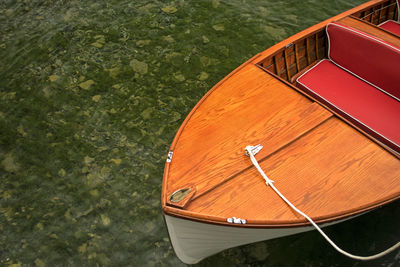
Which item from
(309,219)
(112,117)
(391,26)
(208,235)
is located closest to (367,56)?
(391,26)

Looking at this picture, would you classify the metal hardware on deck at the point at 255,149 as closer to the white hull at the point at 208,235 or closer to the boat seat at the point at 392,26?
the white hull at the point at 208,235

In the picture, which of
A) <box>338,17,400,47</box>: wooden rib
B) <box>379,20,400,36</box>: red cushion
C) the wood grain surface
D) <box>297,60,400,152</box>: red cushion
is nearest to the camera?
the wood grain surface

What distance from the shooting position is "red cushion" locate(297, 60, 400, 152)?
3152 millimetres

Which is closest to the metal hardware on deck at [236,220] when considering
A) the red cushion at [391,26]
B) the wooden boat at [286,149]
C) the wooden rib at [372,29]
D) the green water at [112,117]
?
the wooden boat at [286,149]

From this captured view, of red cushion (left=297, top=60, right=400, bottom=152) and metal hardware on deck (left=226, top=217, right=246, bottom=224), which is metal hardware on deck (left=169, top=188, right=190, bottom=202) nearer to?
metal hardware on deck (left=226, top=217, right=246, bottom=224)

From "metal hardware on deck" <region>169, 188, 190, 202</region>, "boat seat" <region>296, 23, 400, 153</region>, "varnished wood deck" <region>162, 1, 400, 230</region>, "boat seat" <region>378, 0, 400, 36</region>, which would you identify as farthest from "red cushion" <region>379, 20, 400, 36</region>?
"metal hardware on deck" <region>169, 188, 190, 202</region>

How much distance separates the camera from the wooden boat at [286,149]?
2.40m

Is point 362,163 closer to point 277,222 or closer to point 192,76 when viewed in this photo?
point 277,222

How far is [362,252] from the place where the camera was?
10.4 ft

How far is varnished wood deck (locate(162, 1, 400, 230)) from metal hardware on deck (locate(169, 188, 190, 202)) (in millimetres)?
42

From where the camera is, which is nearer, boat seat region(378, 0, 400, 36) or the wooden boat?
the wooden boat

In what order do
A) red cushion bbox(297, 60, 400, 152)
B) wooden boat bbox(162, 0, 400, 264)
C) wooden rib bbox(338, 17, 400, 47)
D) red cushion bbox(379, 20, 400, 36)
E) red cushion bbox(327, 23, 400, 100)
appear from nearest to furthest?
wooden boat bbox(162, 0, 400, 264) → red cushion bbox(297, 60, 400, 152) → red cushion bbox(327, 23, 400, 100) → wooden rib bbox(338, 17, 400, 47) → red cushion bbox(379, 20, 400, 36)

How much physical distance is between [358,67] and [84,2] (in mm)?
5455

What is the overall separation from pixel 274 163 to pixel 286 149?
0.20 m
